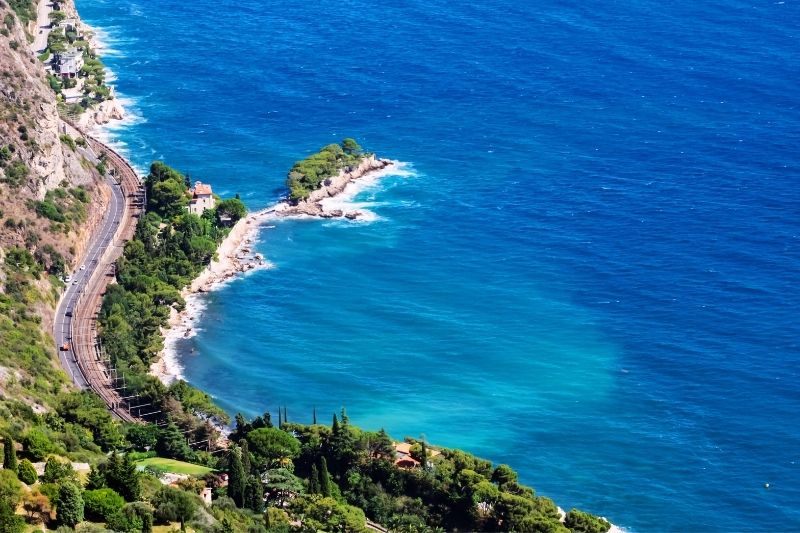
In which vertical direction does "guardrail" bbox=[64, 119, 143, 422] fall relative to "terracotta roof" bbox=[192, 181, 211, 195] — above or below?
below

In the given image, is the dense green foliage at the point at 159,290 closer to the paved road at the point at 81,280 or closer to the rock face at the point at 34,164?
the paved road at the point at 81,280

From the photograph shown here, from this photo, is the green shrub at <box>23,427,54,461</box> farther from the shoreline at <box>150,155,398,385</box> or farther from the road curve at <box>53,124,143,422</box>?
the shoreline at <box>150,155,398,385</box>

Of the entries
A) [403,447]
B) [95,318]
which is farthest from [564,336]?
[95,318]

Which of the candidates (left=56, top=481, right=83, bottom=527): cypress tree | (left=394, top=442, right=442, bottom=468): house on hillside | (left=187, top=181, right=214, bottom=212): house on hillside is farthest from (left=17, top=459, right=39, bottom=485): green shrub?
(left=187, top=181, right=214, bottom=212): house on hillside

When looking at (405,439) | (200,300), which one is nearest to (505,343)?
(405,439)

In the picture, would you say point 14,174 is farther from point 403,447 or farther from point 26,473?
point 26,473

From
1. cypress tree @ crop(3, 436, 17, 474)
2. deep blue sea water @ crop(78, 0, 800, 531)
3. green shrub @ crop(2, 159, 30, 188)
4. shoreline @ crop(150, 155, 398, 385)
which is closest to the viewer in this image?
cypress tree @ crop(3, 436, 17, 474)

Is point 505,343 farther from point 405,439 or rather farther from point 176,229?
point 176,229
